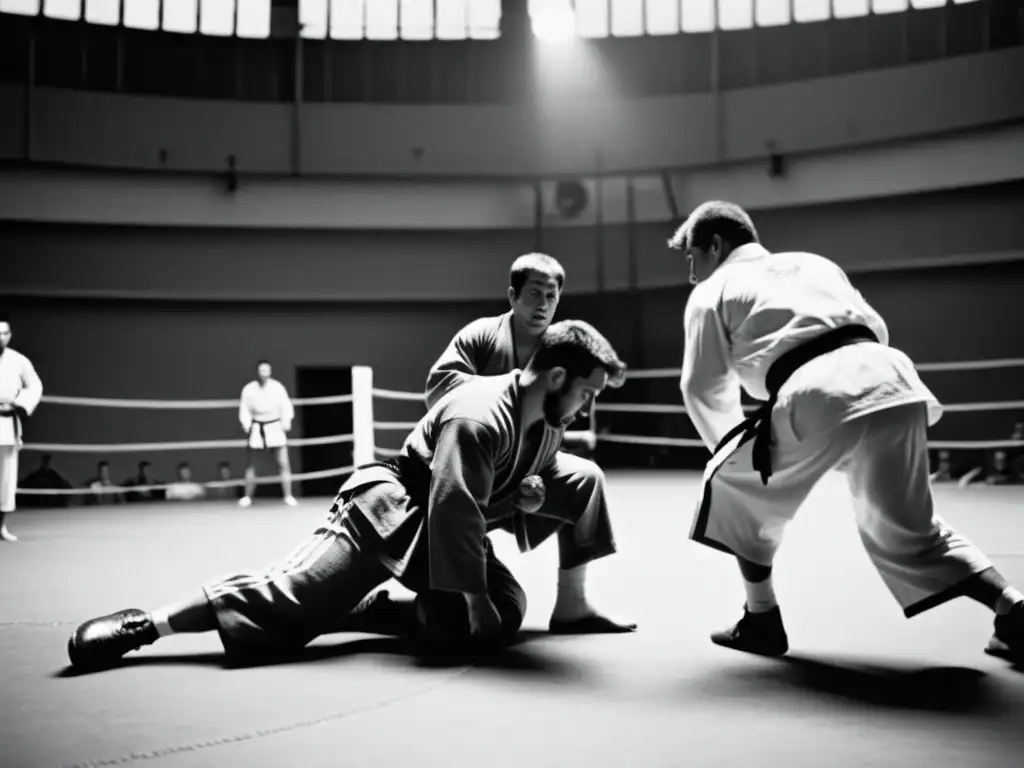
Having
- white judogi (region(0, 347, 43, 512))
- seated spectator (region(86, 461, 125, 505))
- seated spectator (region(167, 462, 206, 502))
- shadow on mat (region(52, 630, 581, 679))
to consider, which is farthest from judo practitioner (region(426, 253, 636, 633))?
seated spectator (region(86, 461, 125, 505))

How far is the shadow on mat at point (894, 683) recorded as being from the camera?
1.86 meters

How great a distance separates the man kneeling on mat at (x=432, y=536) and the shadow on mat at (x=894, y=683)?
693mm

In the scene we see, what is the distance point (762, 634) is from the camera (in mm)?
2340

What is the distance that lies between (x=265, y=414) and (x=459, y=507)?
21.5 ft

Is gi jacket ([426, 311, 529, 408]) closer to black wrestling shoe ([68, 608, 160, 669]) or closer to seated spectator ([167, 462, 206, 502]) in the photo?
black wrestling shoe ([68, 608, 160, 669])

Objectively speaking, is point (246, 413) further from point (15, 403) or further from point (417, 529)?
point (417, 529)

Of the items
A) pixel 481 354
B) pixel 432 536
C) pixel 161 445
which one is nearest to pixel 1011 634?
pixel 432 536

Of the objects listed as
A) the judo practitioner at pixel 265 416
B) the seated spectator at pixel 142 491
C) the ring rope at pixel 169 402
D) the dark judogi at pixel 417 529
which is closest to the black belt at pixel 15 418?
the ring rope at pixel 169 402

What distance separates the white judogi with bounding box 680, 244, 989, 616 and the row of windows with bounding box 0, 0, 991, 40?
10.1m

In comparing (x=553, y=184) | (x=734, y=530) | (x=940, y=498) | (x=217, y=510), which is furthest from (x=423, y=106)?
(x=734, y=530)

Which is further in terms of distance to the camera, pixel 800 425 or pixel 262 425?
pixel 262 425

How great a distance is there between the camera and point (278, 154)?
11.5 m

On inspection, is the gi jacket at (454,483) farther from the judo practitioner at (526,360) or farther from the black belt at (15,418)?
the black belt at (15,418)

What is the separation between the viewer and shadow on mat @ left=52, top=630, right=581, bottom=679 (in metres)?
2.22
